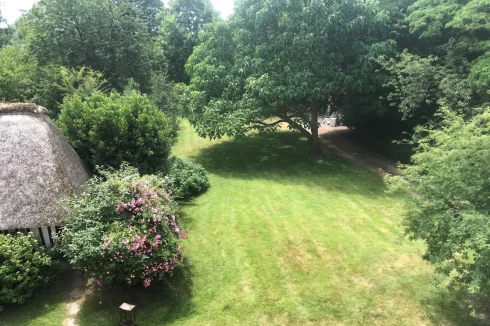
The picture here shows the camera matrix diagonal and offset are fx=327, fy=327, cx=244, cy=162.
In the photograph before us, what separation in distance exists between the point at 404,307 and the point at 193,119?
14294mm

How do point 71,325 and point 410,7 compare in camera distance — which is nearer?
point 71,325

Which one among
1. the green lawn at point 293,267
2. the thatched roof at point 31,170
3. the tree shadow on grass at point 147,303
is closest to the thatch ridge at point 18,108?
the thatched roof at point 31,170

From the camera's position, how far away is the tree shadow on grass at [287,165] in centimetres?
1656

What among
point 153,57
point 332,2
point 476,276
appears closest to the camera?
point 476,276

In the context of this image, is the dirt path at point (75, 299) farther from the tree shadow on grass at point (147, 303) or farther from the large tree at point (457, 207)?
the large tree at point (457, 207)

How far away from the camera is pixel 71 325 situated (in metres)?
7.30

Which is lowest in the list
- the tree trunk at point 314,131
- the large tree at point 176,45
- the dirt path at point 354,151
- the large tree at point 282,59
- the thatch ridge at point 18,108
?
the dirt path at point 354,151

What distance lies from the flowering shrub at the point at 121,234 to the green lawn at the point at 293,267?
95 cm

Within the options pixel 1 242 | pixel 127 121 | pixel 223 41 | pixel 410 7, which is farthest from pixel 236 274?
pixel 410 7

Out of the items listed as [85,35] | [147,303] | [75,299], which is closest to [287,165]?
[147,303]

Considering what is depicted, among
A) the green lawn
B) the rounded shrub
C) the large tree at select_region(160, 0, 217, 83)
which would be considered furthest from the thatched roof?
the large tree at select_region(160, 0, 217, 83)

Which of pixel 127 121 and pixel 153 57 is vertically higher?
pixel 153 57

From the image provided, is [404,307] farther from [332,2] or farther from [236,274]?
[332,2]

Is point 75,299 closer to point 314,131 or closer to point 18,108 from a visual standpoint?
point 18,108
